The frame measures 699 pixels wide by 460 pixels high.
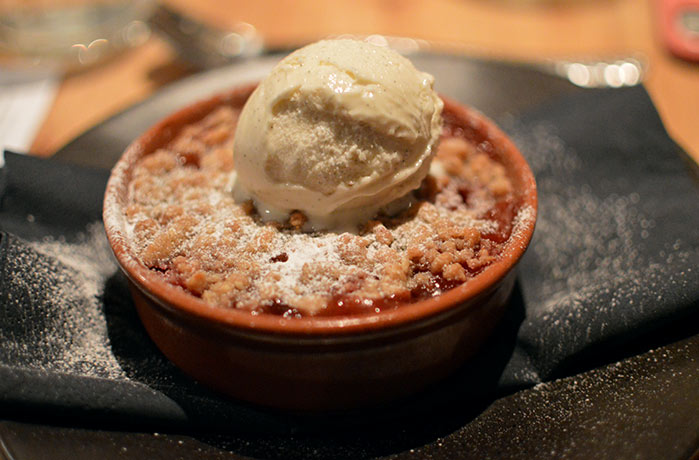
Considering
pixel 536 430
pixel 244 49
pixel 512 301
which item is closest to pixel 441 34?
pixel 244 49

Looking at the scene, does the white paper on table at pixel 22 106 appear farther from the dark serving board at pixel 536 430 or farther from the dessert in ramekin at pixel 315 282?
the dark serving board at pixel 536 430

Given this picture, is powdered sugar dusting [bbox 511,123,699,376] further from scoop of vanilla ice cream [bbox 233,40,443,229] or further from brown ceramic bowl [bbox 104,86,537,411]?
scoop of vanilla ice cream [bbox 233,40,443,229]

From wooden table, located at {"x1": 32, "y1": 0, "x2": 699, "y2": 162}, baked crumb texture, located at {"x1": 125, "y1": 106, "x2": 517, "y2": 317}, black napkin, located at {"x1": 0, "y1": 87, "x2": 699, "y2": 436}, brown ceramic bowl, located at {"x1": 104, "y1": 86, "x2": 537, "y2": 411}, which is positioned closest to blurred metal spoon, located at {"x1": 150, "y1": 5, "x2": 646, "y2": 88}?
wooden table, located at {"x1": 32, "y1": 0, "x2": 699, "y2": 162}

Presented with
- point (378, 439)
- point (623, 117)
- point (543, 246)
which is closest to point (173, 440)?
point (378, 439)

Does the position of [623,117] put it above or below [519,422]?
above

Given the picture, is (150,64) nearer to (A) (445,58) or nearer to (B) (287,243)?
(A) (445,58)
